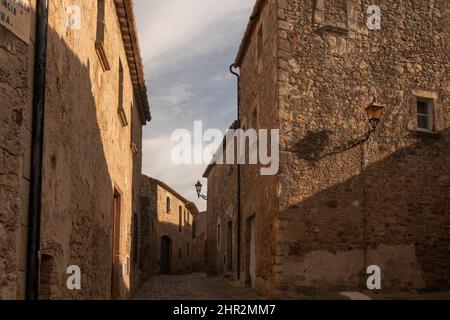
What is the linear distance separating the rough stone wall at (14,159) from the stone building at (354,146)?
20.3 feet

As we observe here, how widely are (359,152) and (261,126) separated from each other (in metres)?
2.32

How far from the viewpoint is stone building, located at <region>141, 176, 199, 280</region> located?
2339 centimetres

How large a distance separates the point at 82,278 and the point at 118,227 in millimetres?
4275

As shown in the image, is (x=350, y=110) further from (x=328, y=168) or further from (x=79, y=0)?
(x=79, y=0)

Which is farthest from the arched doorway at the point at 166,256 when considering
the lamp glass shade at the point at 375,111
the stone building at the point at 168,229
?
the lamp glass shade at the point at 375,111

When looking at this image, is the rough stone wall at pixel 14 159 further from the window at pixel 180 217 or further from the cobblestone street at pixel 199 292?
the window at pixel 180 217

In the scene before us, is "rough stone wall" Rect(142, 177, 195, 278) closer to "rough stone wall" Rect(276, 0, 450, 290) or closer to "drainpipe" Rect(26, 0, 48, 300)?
"rough stone wall" Rect(276, 0, 450, 290)

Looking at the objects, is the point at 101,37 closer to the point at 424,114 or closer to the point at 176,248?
the point at 424,114

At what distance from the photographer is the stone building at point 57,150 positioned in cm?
370

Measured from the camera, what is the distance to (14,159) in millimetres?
3717

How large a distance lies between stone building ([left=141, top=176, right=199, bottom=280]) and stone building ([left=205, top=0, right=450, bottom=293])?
1117cm

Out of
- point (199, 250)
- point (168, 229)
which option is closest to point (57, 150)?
point (168, 229)

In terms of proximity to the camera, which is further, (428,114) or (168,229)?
(168,229)

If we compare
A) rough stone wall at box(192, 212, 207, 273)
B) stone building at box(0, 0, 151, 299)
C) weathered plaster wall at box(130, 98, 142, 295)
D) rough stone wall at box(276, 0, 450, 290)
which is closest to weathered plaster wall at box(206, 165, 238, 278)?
weathered plaster wall at box(130, 98, 142, 295)
